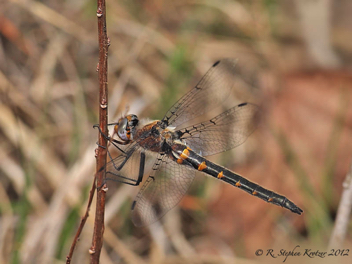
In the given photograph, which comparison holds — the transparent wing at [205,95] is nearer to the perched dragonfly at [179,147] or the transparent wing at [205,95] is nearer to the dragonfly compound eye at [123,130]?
the perched dragonfly at [179,147]

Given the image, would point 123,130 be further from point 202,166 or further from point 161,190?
point 202,166

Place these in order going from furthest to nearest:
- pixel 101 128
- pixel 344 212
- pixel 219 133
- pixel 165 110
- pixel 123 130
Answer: pixel 165 110 < pixel 219 133 < pixel 123 130 < pixel 344 212 < pixel 101 128

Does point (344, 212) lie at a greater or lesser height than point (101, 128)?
lesser

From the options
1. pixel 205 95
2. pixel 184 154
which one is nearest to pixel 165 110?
pixel 205 95

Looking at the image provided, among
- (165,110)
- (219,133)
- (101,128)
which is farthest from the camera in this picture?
(165,110)

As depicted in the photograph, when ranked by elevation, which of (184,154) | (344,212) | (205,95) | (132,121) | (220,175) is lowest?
(344,212)

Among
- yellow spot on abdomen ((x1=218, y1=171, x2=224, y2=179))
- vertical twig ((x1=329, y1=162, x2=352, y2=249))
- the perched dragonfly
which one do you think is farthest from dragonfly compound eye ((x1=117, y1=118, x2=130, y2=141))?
vertical twig ((x1=329, y1=162, x2=352, y2=249))

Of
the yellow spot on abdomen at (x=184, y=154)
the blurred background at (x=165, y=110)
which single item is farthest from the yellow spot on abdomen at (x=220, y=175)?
the blurred background at (x=165, y=110)

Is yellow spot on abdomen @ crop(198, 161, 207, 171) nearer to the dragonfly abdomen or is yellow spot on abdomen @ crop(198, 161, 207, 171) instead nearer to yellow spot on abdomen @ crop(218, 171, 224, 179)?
the dragonfly abdomen
